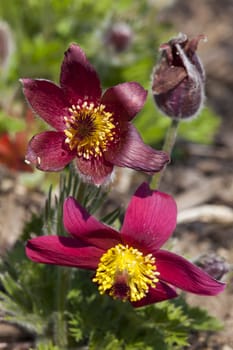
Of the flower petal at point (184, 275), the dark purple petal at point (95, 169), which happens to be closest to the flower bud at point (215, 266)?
the flower petal at point (184, 275)

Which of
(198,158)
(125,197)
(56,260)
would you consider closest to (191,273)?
(56,260)

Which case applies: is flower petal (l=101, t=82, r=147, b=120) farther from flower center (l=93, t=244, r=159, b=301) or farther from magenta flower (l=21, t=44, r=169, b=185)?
flower center (l=93, t=244, r=159, b=301)

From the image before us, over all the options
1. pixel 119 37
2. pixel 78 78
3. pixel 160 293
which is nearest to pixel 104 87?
pixel 119 37

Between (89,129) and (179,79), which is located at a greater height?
(179,79)

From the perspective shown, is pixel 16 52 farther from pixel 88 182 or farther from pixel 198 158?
pixel 88 182

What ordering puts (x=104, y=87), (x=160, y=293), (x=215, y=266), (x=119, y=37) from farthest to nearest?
1. (x=104, y=87)
2. (x=119, y=37)
3. (x=215, y=266)
4. (x=160, y=293)

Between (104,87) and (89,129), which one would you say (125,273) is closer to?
(89,129)

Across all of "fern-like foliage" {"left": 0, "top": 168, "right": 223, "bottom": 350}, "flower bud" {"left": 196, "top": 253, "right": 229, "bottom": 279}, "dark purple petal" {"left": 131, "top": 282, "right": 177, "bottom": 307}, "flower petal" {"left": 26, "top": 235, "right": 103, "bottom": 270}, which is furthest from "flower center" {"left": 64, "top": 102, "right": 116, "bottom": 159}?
"flower bud" {"left": 196, "top": 253, "right": 229, "bottom": 279}
